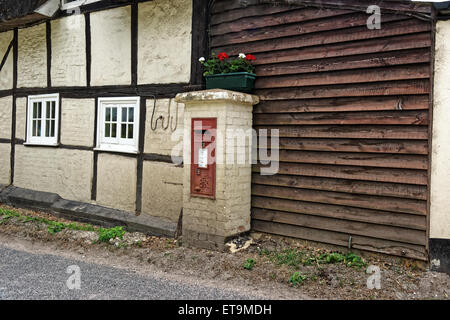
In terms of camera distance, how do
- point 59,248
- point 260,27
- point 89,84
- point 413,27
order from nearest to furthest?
point 413,27 < point 260,27 < point 59,248 < point 89,84

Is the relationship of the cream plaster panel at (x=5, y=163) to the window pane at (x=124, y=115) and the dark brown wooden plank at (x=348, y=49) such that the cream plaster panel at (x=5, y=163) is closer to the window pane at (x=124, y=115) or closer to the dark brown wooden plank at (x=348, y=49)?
the window pane at (x=124, y=115)

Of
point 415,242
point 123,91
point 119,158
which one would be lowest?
point 415,242

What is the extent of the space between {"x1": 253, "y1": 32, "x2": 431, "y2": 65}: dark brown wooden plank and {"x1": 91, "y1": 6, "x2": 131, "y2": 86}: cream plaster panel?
2.75m

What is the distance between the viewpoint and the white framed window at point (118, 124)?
7258mm

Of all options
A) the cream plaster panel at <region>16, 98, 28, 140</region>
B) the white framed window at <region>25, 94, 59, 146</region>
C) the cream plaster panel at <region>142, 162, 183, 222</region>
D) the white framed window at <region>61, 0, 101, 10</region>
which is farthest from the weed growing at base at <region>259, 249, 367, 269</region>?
the cream plaster panel at <region>16, 98, 28, 140</region>

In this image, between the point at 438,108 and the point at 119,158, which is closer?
the point at 438,108

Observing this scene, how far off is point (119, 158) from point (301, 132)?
3550 mm

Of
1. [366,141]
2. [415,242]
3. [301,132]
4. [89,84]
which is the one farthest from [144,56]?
[415,242]

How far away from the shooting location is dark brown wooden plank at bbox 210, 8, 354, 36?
5367 mm

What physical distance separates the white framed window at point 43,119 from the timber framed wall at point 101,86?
0.14 m

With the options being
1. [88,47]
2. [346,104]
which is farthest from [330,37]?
[88,47]

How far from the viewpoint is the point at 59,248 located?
20.9 ft

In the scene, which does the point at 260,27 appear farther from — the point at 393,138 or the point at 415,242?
the point at 415,242

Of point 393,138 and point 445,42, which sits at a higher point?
point 445,42
